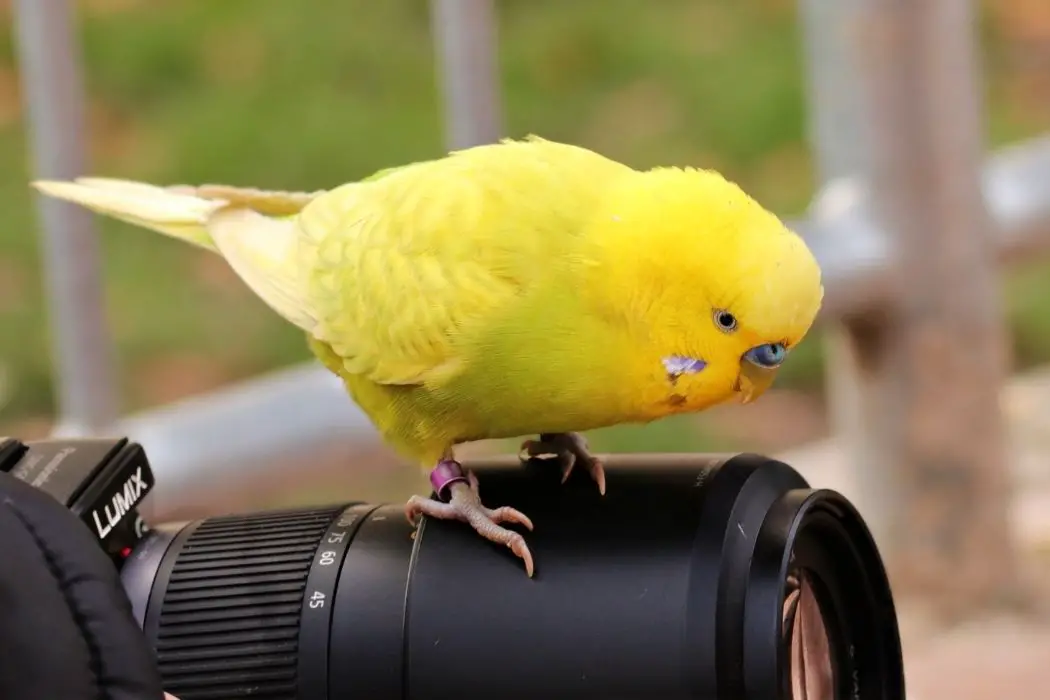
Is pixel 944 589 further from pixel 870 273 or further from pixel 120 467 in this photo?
pixel 120 467

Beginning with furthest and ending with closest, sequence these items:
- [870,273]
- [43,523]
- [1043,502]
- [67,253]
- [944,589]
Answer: [1043,502], [944,589], [870,273], [67,253], [43,523]

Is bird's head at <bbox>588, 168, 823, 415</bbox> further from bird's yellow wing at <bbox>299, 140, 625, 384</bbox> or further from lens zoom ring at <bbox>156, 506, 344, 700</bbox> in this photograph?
lens zoom ring at <bbox>156, 506, 344, 700</bbox>

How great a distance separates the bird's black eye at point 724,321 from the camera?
79 cm

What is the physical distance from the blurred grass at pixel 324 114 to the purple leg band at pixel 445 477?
131cm

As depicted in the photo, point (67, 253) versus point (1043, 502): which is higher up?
point (67, 253)

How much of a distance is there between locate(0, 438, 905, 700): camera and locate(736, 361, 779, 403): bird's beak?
1.5 inches

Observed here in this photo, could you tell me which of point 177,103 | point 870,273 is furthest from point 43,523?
point 177,103

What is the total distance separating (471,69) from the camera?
4.66ft

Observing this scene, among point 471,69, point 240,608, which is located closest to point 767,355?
point 240,608

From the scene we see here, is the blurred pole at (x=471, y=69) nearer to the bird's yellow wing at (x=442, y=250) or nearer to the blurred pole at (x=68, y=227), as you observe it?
the blurred pole at (x=68, y=227)

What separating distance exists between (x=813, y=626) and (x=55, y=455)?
43cm

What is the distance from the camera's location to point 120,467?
883mm

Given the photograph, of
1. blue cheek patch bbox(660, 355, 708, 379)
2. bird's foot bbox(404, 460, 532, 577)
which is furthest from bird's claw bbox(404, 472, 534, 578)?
blue cheek patch bbox(660, 355, 708, 379)

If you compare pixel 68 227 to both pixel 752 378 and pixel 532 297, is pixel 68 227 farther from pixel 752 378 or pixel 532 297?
pixel 752 378
